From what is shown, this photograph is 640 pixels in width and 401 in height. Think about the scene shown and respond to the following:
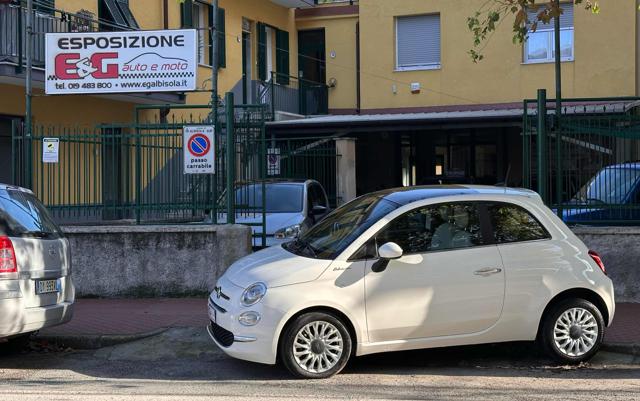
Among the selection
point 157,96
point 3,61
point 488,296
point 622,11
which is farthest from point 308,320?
point 622,11

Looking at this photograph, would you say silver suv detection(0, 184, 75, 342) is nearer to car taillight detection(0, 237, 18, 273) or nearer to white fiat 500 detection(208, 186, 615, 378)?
car taillight detection(0, 237, 18, 273)

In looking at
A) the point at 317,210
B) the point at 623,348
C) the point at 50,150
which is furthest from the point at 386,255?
the point at 317,210

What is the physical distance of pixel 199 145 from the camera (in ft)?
35.1

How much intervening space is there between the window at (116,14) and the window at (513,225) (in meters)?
12.5

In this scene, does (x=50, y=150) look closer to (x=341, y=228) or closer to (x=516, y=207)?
(x=341, y=228)

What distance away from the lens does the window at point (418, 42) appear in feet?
74.6

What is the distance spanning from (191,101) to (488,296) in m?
14.5

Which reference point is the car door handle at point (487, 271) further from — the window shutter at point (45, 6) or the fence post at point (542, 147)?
the window shutter at point (45, 6)

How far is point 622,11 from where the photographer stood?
20688mm

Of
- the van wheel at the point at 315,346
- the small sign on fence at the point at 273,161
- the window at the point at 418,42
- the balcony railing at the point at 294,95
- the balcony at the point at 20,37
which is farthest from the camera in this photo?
the window at the point at 418,42

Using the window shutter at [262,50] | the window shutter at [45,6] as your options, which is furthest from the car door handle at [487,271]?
the window shutter at [262,50]

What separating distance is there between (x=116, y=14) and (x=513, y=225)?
1300 cm

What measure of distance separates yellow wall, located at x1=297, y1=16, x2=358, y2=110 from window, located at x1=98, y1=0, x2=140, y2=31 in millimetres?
8362

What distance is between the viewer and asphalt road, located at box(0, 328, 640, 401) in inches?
255
